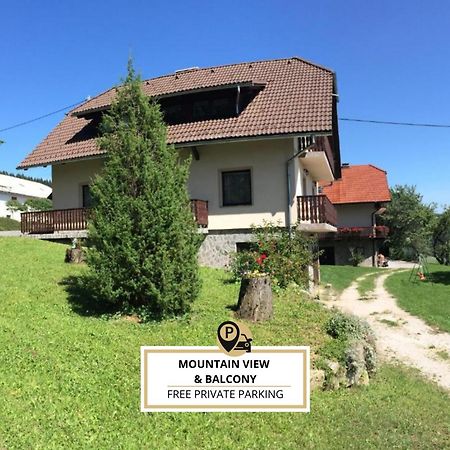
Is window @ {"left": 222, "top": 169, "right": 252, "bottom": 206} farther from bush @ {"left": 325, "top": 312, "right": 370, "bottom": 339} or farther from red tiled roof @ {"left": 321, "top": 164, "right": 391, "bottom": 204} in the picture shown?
red tiled roof @ {"left": 321, "top": 164, "right": 391, "bottom": 204}

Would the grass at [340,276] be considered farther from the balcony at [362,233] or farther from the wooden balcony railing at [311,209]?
the balcony at [362,233]

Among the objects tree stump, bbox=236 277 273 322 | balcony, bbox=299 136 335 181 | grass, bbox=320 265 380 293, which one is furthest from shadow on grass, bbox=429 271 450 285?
tree stump, bbox=236 277 273 322

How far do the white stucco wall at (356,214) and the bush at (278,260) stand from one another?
23776mm

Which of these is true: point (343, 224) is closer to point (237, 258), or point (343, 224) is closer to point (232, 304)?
point (237, 258)

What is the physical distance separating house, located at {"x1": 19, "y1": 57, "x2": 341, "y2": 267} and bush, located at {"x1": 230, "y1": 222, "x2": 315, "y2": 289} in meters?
2.38

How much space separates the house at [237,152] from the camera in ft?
52.1

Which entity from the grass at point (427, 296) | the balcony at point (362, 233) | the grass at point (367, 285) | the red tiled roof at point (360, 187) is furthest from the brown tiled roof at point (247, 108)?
the balcony at point (362, 233)

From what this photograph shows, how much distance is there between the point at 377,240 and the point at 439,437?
31871mm

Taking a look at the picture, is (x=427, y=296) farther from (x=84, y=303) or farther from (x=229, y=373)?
A: (x=229, y=373)

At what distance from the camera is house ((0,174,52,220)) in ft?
189

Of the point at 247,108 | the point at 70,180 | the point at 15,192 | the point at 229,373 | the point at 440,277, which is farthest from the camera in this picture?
the point at 15,192

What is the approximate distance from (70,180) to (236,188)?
704 centimetres

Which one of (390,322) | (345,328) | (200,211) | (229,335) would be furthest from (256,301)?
(200,211)

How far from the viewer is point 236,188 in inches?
657
